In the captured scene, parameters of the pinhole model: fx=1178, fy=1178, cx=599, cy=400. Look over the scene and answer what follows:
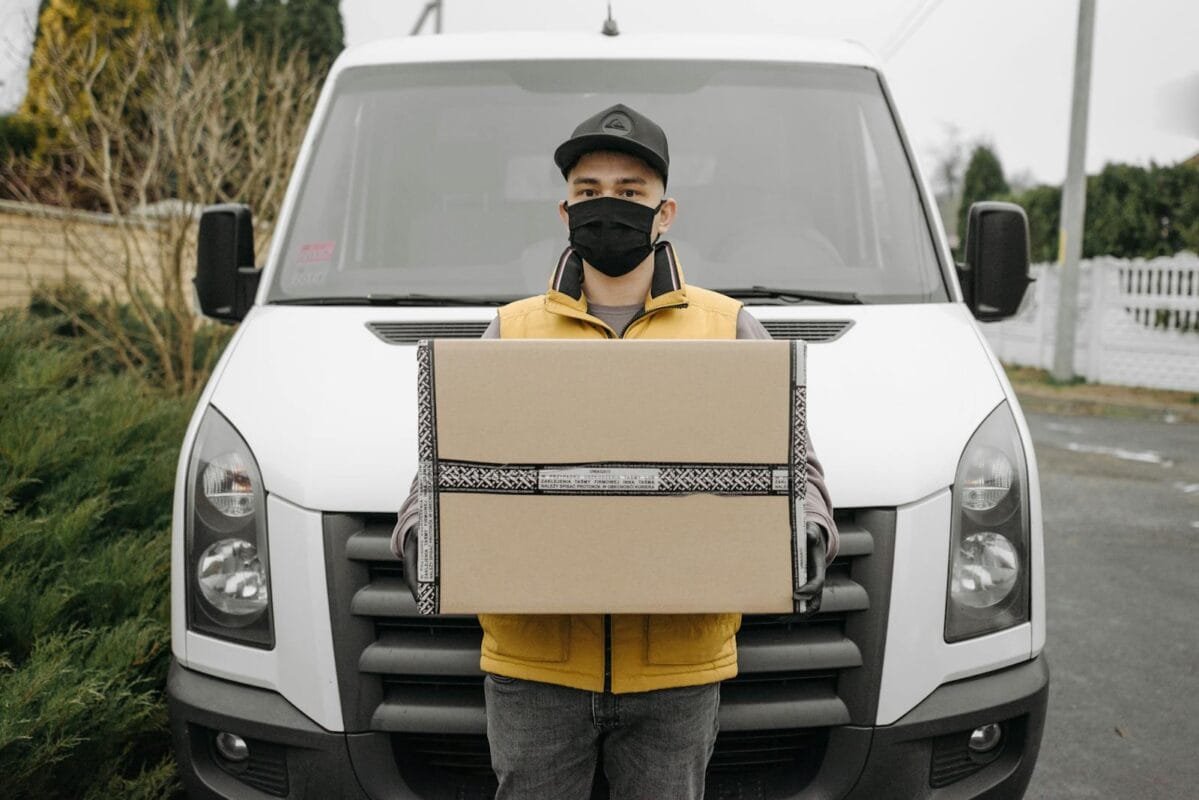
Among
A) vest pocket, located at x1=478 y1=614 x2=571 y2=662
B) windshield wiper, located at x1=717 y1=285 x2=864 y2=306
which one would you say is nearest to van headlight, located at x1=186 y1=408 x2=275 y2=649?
vest pocket, located at x1=478 y1=614 x2=571 y2=662

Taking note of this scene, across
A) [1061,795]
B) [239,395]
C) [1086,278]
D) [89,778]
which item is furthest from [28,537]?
[1086,278]

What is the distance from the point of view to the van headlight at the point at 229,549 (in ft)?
8.55

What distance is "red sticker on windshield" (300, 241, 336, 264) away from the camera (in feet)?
11.5

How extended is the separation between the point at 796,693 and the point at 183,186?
23.7 ft

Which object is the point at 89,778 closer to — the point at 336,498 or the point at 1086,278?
the point at 336,498

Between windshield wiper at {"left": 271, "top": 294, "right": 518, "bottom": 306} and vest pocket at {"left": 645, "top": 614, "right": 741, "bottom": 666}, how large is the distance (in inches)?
52.4

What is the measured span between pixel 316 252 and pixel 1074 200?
14368 millimetres

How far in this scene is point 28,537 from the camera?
3.35 metres

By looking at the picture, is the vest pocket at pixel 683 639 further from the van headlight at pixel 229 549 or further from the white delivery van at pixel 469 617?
the van headlight at pixel 229 549

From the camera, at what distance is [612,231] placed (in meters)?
2.20

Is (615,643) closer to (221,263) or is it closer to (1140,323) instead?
(221,263)

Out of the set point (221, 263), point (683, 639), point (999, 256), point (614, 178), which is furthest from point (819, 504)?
point (221, 263)

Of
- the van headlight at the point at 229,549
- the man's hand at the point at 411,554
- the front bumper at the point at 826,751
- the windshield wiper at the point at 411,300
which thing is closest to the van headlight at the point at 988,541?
the front bumper at the point at 826,751

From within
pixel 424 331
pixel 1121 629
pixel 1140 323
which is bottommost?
pixel 1121 629
